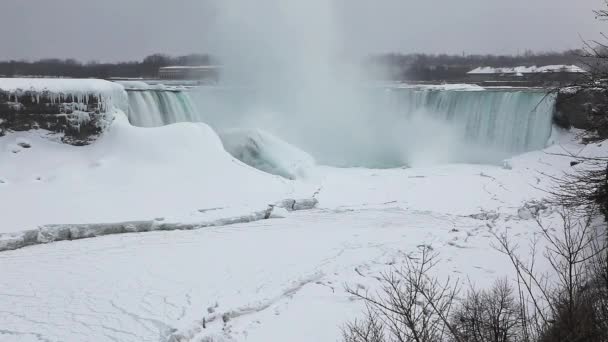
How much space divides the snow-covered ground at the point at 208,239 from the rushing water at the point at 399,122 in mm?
4776

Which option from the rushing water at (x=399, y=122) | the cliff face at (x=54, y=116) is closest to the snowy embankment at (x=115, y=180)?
the cliff face at (x=54, y=116)

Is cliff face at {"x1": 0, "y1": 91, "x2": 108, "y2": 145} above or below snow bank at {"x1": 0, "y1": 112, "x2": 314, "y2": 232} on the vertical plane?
above

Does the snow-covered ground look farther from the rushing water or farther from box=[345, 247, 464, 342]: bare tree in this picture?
the rushing water

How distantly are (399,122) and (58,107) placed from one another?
1725 cm

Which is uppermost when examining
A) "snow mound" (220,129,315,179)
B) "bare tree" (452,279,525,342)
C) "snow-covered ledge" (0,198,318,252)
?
"bare tree" (452,279,525,342)

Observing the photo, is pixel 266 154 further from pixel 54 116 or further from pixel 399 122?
pixel 399 122

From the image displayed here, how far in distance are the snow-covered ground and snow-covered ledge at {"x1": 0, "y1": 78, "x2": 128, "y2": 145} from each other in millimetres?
434

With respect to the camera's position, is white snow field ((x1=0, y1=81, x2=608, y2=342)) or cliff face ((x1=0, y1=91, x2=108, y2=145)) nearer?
white snow field ((x1=0, y1=81, x2=608, y2=342))

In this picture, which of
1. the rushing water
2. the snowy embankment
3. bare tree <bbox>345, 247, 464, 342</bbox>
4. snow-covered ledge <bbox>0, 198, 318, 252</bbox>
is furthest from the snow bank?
bare tree <bbox>345, 247, 464, 342</bbox>

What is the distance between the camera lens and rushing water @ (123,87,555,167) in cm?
2245

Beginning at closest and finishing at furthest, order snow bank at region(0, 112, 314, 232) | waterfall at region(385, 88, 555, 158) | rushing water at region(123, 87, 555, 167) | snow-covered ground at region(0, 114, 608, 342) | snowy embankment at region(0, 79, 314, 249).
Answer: snow-covered ground at region(0, 114, 608, 342) → snowy embankment at region(0, 79, 314, 249) → snow bank at region(0, 112, 314, 232) → waterfall at region(385, 88, 555, 158) → rushing water at region(123, 87, 555, 167)

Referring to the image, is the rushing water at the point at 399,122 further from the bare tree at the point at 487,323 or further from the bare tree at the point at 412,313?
the bare tree at the point at 487,323

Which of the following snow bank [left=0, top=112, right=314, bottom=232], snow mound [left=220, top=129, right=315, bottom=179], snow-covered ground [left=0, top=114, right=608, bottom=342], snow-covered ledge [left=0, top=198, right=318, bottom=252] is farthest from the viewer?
snow mound [left=220, top=129, right=315, bottom=179]

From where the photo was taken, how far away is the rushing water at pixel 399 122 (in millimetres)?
22453
